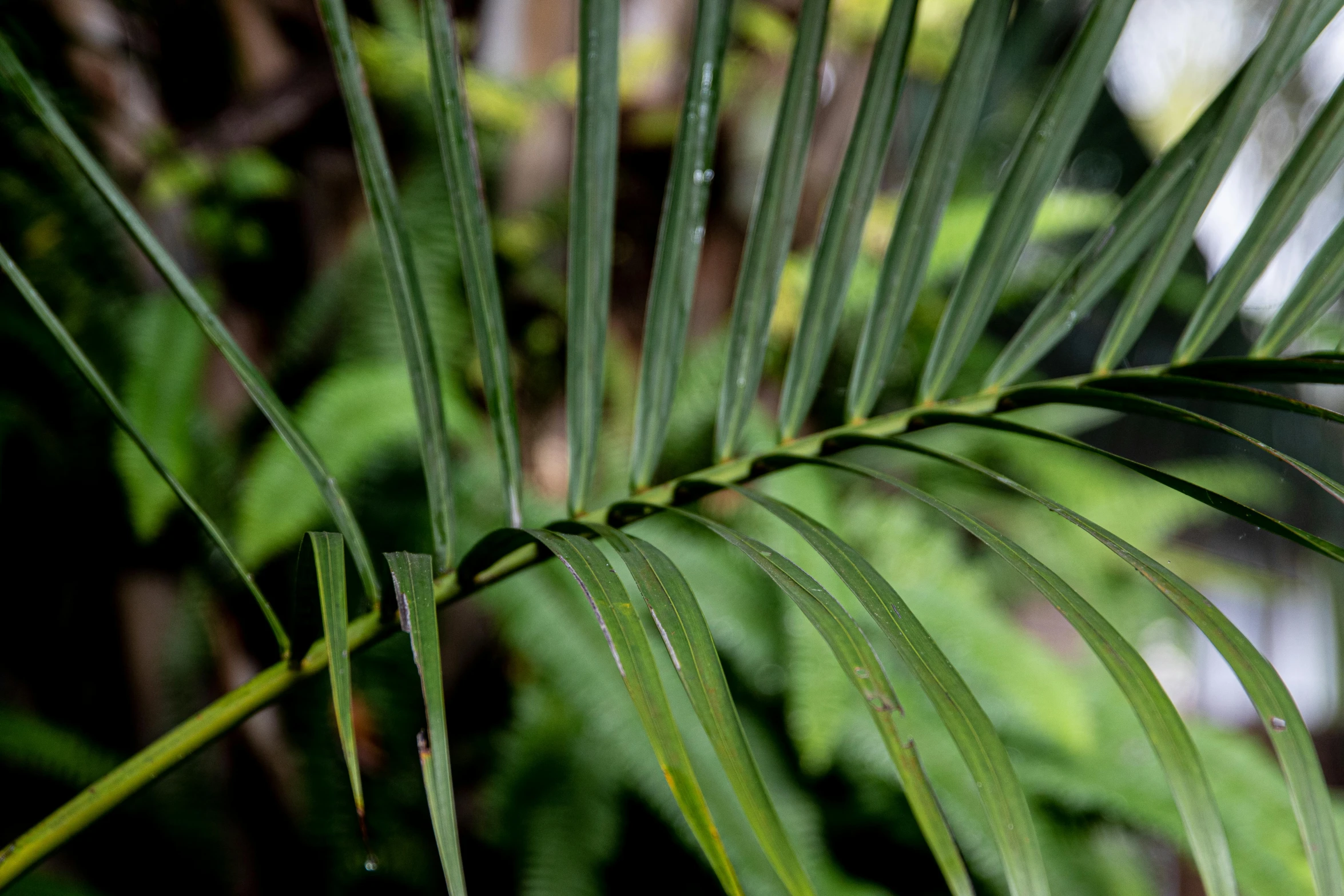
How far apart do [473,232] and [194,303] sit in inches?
5.6

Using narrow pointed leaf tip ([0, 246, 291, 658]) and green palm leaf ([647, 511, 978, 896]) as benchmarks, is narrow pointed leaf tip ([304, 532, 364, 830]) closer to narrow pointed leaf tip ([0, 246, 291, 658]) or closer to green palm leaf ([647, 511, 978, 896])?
narrow pointed leaf tip ([0, 246, 291, 658])

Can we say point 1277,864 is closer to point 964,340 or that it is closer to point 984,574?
point 984,574

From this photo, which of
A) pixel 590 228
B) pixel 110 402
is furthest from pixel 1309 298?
pixel 110 402

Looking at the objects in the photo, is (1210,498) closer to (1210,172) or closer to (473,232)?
(1210,172)

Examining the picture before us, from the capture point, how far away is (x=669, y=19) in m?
1.55

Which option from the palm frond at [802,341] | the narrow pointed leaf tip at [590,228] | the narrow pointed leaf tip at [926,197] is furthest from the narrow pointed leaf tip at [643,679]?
the narrow pointed leaf tip at [926,197]

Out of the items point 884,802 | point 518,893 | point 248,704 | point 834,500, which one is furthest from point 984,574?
point 248,704

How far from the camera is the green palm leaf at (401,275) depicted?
1.26ft

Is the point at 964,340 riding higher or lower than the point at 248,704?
higher

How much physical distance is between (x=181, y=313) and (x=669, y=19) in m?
1.02

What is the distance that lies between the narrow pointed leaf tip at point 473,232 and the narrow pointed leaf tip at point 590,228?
1 centimetres

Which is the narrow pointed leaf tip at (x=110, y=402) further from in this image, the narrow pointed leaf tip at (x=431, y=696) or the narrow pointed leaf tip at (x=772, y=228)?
the narrow pointed leaf tip at (x=772, y=228)

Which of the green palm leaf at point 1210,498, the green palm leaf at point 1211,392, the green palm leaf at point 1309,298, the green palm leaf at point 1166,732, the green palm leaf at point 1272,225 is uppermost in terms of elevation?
the green palm leaf at point 1272,225

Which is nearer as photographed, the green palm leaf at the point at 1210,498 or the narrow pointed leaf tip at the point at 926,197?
the green palm leaf at the point at 1210,498
